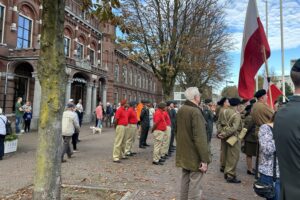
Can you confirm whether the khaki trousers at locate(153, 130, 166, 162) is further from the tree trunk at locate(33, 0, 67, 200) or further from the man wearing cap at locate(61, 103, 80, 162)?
the tree trunk at locate(33, 0, 67, 200)

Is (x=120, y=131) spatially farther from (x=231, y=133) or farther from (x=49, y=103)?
(x=49, y=103)

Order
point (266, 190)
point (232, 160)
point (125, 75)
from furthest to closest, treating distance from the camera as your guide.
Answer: point (125, 75) → point (232, 160) → point (266, 190)

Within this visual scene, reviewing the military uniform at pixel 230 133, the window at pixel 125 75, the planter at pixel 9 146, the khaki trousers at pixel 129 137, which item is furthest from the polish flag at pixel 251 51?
the window at pixel 125 75

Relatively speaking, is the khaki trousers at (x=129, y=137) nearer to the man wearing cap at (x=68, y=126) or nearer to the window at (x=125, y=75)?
the man wearing cap at (x=68, y=126)

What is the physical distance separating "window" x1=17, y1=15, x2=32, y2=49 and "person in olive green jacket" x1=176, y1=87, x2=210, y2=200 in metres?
22.0

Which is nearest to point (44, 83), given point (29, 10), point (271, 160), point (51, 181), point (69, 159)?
point (51, 181)

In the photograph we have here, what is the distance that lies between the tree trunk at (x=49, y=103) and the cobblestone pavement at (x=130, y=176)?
169cm

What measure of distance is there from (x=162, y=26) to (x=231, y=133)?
10.7 meters

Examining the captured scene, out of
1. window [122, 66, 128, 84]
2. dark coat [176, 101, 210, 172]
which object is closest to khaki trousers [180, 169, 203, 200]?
dark coat [176, 101, 210, 172]

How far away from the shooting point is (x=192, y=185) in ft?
15.5

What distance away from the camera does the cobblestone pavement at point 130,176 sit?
621 cm

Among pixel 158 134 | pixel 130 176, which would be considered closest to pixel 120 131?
pixel 158 134

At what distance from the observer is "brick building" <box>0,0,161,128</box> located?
21.8 m

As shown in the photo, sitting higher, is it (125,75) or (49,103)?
(125,75)
